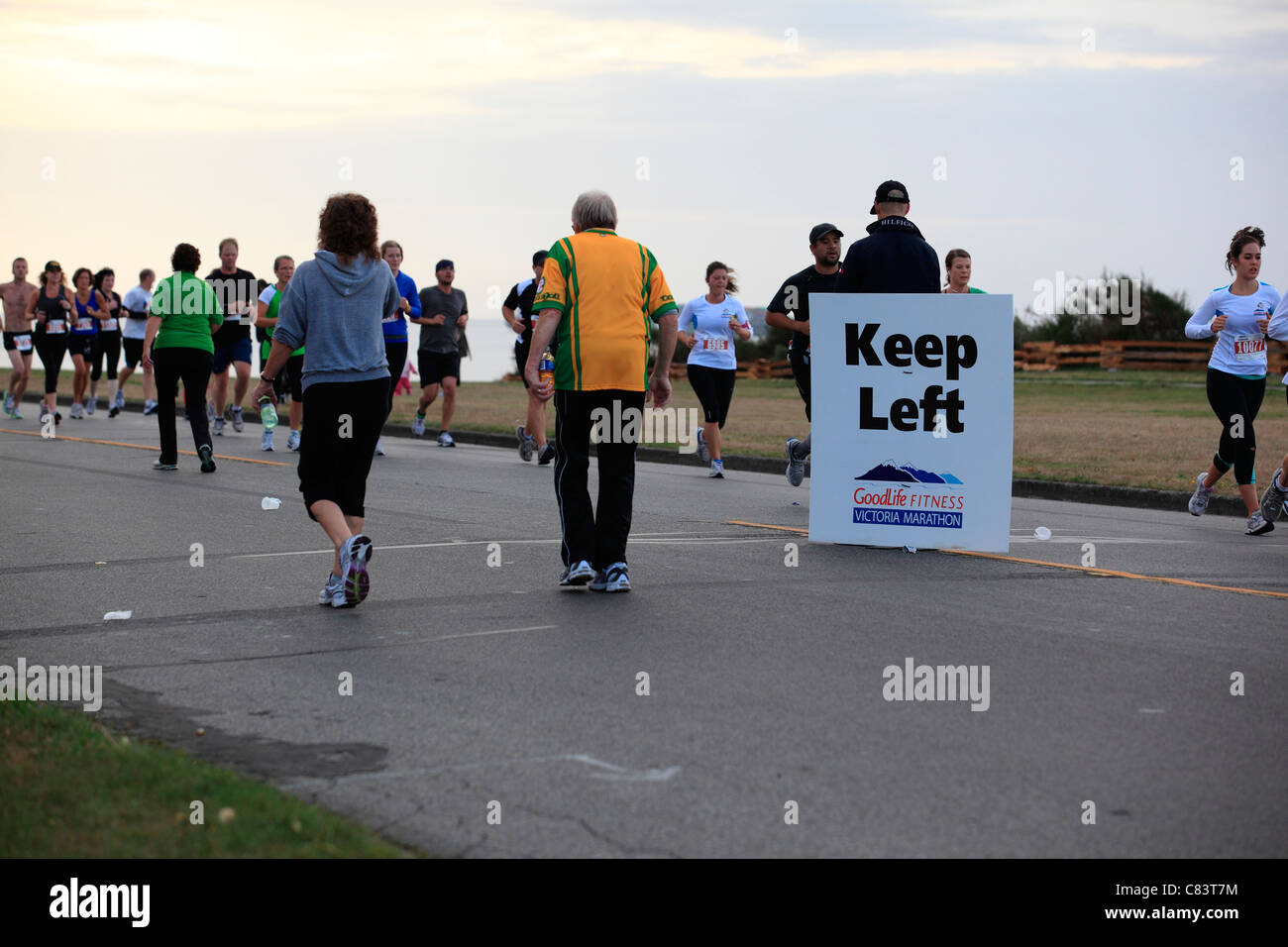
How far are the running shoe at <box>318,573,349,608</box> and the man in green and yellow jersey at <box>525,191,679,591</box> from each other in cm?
126

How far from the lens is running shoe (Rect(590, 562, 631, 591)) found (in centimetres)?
835

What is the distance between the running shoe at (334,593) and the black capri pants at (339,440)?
0.34 meters

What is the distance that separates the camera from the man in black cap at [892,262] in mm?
10211

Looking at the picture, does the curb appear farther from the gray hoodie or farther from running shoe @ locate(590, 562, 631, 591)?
the gray hoodie

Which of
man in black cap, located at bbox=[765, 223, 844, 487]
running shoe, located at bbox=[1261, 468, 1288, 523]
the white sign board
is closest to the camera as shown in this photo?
the white sign board

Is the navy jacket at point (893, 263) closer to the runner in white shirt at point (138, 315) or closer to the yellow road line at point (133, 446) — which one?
the yellow road line at point (133, 446)

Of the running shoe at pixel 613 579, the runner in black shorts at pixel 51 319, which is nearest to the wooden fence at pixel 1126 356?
the runner in black shorts at pixel 51 319

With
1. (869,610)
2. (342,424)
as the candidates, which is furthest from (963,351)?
(342,424)

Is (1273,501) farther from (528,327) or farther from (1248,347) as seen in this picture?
(528,327)

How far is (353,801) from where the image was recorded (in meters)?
4.67

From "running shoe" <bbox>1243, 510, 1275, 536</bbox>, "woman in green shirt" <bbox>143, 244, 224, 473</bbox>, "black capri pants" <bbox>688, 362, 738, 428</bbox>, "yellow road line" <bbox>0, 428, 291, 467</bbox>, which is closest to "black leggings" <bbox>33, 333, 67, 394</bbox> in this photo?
"yellow road line" <bbox>0, 428, 291, 467</bbox>

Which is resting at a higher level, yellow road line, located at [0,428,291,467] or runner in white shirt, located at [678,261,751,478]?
runner in white shirt, located at [678,261,751,478]
